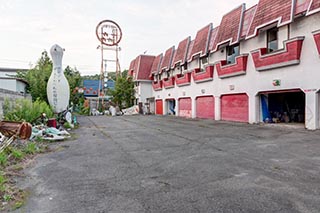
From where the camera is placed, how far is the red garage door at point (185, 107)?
2422cm

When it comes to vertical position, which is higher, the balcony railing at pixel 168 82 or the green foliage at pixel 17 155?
the balcony railing at pixel 168 82

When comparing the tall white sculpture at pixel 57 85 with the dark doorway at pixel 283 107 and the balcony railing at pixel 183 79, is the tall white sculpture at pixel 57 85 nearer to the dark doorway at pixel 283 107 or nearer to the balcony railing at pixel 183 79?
the balcony railing at pixel 183 79

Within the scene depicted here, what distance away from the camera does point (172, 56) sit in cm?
2875

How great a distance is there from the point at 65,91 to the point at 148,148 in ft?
32.1

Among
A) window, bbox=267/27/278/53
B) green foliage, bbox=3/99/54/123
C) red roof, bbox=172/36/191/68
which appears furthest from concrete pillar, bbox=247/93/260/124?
green foliage, bbox=3/99/54/123

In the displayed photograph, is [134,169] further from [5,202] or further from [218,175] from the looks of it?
[5,202]

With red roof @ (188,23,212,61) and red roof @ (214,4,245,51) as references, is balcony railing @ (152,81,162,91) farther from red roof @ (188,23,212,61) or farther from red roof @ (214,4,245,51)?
red roof @ (214,4,245,51)

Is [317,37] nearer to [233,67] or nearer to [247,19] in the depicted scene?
[247,19]

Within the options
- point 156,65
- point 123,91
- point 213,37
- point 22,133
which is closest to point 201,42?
point 213,37

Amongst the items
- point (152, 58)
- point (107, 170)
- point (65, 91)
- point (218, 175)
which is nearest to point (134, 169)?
point (107, 170)

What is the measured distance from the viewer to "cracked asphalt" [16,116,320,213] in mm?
3432

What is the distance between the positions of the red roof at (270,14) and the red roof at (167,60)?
1510 cm

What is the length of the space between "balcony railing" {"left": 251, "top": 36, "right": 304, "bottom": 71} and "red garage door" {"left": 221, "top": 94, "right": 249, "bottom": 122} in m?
2.71

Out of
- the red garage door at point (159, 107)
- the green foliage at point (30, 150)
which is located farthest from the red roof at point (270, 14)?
Answer: the red garage door at point (159, 107)
